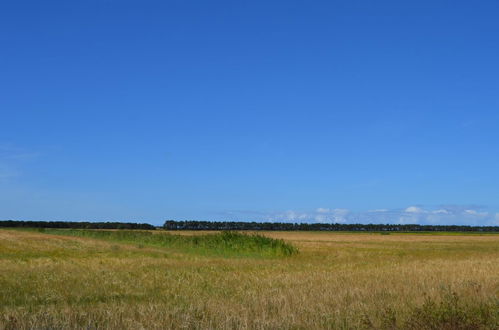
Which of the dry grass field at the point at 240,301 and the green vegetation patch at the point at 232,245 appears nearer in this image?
the dry grass field at the point at 240,301

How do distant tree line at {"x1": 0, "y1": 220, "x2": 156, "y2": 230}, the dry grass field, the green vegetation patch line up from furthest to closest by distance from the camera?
1. distant tree line at {"x1": 0, "y1": 220, "x2": 156, "y2": 230}
2. the green vegetation patch
3. the dry grass field

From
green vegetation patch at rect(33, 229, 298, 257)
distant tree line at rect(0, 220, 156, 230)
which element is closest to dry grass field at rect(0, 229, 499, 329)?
green vegetation patch at rect(33, 229, 298, 257)

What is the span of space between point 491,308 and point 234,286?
8037 millimetres

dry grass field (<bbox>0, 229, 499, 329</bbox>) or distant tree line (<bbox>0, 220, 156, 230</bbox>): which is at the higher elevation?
distant tree line (<bbox>0, 220, 156, 230</bbox>)

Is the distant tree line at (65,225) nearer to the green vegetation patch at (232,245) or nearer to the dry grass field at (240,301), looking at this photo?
the green vegetation patch at (232,245)

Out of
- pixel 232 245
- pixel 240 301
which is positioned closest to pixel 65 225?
pixel 232 245

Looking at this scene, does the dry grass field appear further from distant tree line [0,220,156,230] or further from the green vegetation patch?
distant tree line [0,220,156,230]

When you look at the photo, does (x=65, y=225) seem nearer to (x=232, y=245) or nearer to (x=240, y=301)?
(x=232, y=245)

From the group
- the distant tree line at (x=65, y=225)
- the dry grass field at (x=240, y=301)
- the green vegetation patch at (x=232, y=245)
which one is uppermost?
the distant tree line at (x=65, y=225)

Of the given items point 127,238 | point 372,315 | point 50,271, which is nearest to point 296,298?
point 372,315

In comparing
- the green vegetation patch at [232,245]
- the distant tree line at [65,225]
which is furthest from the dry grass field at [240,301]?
the distant tree line at [65,225]

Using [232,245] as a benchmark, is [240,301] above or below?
below

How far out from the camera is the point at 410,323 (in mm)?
9648

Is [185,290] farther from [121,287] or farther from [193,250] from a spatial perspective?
[193,250]
